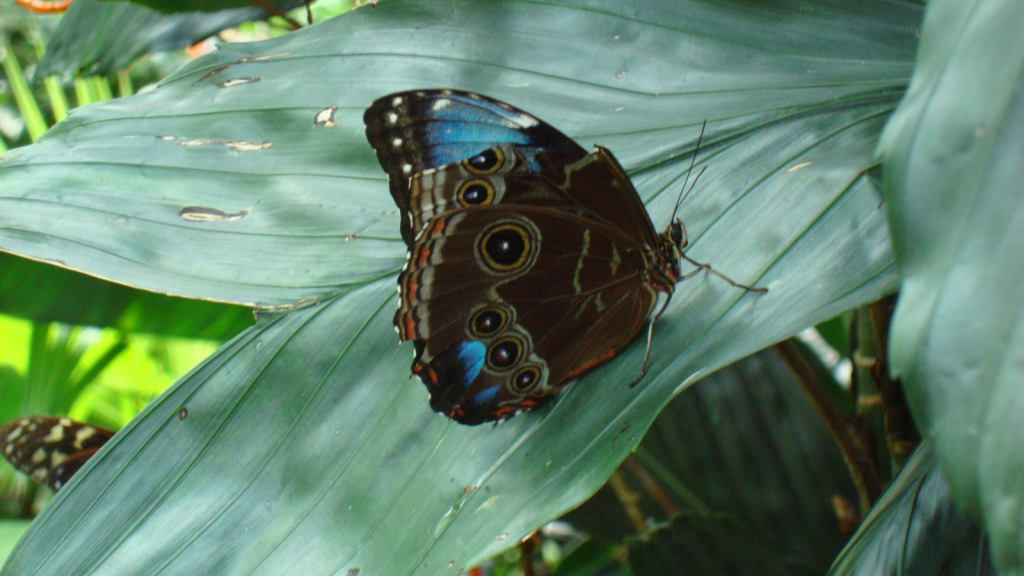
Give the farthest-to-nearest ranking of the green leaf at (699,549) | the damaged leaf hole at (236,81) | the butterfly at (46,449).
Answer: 1. the butterfly at (46,449)
2. the green leaf at (699,549)
3. the damaged leaf hole at (236,81)

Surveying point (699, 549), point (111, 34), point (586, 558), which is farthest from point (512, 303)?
point (586, 558)

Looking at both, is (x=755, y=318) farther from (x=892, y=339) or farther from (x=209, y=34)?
(x=209, y=34)

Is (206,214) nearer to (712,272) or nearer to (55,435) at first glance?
(712,272)

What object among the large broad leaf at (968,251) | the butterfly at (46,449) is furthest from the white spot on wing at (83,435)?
the large broad leaf at (968,251)

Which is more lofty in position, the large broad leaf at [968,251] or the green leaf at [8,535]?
the large broad leaf at [968,251]

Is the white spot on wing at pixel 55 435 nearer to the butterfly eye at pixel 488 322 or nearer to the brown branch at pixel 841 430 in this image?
the butterfly eye at pixel 488 322
